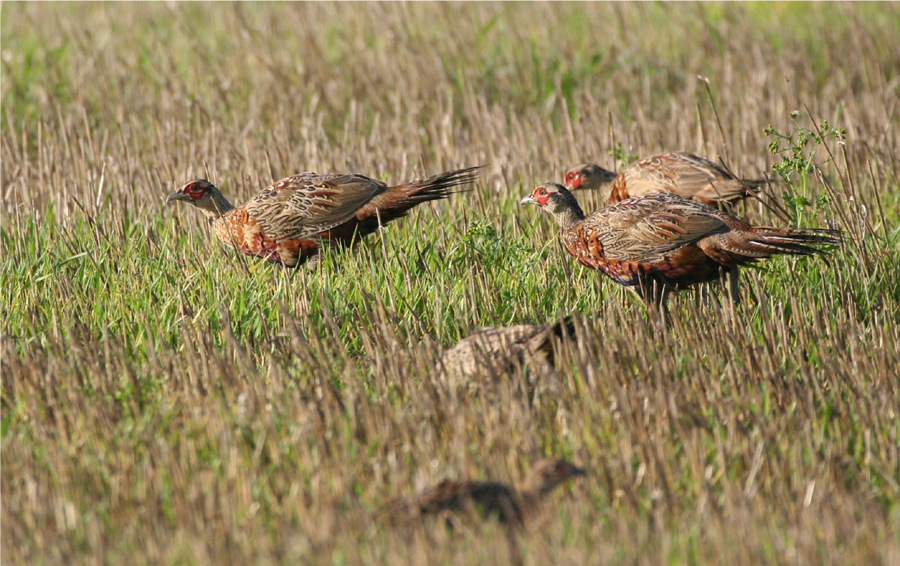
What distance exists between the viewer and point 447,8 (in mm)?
10984

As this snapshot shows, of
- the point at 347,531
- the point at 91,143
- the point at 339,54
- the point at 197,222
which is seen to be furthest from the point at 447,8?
the point at 347,531

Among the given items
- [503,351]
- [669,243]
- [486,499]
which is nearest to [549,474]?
[486,499]

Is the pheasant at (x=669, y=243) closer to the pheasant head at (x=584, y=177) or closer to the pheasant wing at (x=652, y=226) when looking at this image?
the pheasant wing at (x=652, y=226)

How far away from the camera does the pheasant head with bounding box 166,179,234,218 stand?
6.04 metres

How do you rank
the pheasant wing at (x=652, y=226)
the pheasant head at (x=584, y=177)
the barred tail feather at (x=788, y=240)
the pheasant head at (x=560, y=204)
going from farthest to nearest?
the pheasant head at (x=584, y=177) < the pheasant head at (x=560, y=204) < the pheasant wing at (x=652, y=226) < the barred tail feather at (x=788, y=240)

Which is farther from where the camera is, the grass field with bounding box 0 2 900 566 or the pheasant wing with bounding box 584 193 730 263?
the pheasant wing with bounding box 584 193 730 263

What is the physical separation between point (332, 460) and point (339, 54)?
7694 millimetres

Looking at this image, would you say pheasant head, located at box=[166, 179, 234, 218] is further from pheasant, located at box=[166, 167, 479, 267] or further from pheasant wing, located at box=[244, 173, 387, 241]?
pheasant wing, located at box=[244, 173, 387, 241]

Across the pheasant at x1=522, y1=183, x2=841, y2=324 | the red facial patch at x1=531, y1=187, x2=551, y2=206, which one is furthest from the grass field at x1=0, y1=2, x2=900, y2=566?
the red facial patch at x1=531, y1=187, x2=551, y2=206

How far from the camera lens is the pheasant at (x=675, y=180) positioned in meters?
6.44

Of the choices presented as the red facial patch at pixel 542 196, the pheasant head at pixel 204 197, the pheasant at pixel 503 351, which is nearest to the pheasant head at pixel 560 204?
the red facial patch at pixel 542 196

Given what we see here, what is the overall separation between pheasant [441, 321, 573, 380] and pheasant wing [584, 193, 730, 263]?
0.86 meters

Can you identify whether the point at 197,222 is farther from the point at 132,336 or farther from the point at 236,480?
the point at 236,480

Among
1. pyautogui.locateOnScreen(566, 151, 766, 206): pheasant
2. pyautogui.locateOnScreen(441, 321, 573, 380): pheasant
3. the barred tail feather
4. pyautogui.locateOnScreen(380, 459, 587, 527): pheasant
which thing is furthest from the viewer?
pyautogui.locateOnScreen(566, 151, 766, 206): pheasant
